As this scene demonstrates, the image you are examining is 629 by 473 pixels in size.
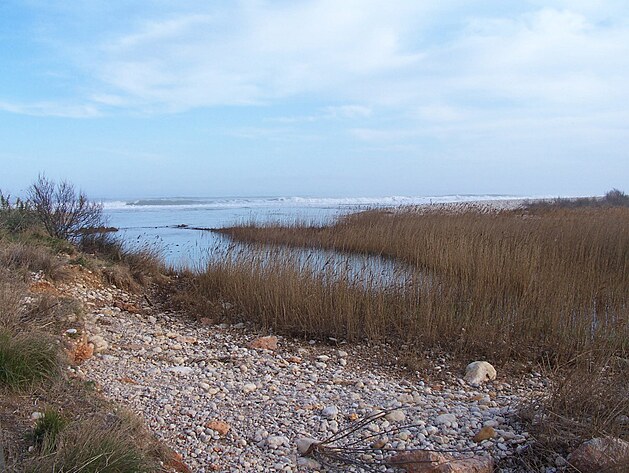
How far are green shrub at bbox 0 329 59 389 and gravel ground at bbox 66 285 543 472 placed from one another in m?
0.50

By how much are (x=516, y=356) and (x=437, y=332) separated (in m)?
0.86

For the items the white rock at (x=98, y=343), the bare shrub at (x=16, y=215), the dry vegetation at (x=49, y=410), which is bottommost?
the white rock at (x=98, y=343)

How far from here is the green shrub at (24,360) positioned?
3.68m

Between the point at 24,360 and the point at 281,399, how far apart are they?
195 centimetres

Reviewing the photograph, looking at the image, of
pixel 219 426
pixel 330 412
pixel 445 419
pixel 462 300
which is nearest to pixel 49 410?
pixel 219 426

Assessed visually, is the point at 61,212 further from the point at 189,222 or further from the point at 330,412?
the point at 189,222

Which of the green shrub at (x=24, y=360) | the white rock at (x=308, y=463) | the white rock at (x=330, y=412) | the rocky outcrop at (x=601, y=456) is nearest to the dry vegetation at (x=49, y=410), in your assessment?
the green shrub at (x=24, y=360)

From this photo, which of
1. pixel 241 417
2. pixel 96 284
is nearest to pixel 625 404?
pixel 241 417

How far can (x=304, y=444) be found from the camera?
3.48 metres

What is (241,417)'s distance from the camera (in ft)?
12.9

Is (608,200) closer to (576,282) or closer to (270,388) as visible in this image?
(576,282)

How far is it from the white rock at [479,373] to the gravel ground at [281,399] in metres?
0.09

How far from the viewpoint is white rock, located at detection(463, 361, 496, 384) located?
5.03m

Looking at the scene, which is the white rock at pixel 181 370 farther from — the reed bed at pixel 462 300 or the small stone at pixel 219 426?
the reed bed at pixel 462 300
